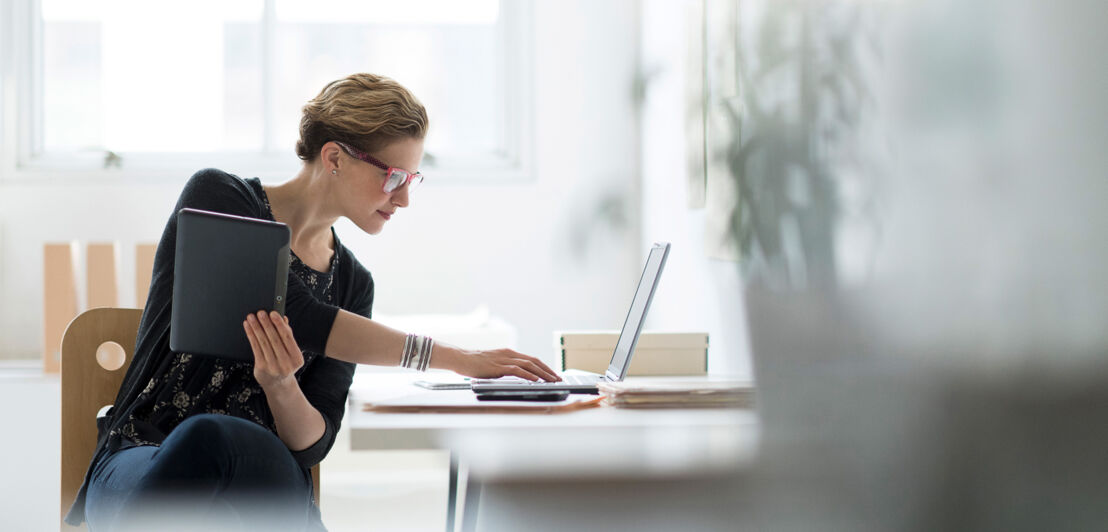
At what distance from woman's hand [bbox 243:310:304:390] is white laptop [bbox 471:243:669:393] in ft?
0.76

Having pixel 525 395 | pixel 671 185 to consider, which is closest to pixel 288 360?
pixel 525 395

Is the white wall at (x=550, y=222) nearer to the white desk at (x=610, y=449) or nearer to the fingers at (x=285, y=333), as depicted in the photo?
the fingers at (x=285, y=333)

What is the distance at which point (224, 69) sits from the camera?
2803 mm

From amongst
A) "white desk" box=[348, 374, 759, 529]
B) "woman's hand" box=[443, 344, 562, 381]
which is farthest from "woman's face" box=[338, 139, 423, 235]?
"white desk" box=[348, 374, 759, 529]

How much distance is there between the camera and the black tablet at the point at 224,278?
931 millimetres

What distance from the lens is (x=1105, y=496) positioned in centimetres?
25

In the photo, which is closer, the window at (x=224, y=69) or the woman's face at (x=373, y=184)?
the woman's face at (x=373, y=184)

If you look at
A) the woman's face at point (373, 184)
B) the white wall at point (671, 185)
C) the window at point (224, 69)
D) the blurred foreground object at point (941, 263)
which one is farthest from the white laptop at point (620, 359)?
the window at point (224, 69)

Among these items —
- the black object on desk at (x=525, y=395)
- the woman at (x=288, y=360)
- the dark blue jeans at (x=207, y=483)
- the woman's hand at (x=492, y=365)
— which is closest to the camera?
the dark blue jeans at (x=207, y=483)

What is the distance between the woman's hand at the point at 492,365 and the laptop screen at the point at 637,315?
0.13 metres

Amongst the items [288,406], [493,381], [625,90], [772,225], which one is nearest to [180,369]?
[288,406]

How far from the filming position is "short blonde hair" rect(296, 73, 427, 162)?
4.06 feet

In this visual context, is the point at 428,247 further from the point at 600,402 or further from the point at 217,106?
the point at 600,402

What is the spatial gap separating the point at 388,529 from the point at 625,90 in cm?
252
